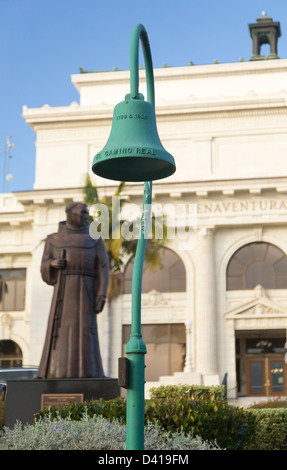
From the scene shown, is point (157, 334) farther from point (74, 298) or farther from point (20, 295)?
point (74, 298)

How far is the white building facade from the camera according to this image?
1480 inches

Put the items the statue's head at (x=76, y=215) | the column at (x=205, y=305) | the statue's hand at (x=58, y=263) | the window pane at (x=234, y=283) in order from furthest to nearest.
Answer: the window pane at (x=234, y=283), the column at (x=205, y=305), the statue's head at (x=76, y=215), the statue's hand at (x=58, y=263)

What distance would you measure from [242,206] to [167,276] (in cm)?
561

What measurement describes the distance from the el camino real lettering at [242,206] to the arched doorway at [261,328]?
1.98m

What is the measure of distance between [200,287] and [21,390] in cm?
2565

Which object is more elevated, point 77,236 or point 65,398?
point 77,236

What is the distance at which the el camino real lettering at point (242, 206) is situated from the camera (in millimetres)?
38250

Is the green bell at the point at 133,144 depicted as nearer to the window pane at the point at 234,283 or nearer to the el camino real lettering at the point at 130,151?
the el camino real lettering at the point at 130,151

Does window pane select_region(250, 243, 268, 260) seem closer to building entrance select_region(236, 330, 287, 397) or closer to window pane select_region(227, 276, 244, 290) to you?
window pane select_region(227, 276, 244, 290)

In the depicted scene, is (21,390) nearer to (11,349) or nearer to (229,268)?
(229,268)

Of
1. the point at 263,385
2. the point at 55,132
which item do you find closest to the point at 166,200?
the point at 55,132

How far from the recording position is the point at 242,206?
38.6 m

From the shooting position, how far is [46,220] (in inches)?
1586

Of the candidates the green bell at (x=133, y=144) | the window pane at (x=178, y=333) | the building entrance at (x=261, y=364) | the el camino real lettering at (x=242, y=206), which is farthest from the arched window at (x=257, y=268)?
the green bell at (x=133, y=144)
